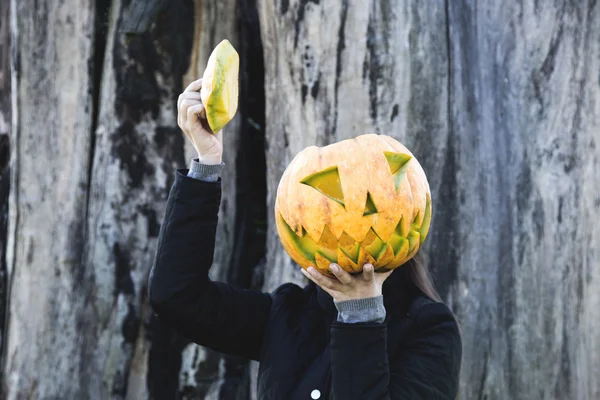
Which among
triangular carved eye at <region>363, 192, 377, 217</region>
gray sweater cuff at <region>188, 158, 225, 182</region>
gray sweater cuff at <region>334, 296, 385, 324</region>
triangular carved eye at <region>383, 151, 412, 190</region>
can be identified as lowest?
gray sweater cuff at <region>334, 296, 385, 324</region>

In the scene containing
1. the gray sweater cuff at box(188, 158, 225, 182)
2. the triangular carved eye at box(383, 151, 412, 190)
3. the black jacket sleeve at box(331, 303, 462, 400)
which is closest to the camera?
the black jacket sleeve at box(331, 303, 462, 400)

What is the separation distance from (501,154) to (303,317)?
1.38 meters

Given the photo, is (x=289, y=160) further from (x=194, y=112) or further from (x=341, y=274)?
(x=341, y=274)

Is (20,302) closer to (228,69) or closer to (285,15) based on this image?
(285,15)

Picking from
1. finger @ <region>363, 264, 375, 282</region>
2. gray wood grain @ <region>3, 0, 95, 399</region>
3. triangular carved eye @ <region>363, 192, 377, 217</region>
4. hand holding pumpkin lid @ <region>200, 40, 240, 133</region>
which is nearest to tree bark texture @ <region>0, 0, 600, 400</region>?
gray wood grain @ <region>3, 0, 95, 399</region>

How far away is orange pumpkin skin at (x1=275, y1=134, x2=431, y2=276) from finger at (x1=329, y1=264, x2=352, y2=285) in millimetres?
80

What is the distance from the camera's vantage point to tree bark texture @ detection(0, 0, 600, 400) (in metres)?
3.47

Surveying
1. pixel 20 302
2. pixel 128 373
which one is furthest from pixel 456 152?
pixel 20 302

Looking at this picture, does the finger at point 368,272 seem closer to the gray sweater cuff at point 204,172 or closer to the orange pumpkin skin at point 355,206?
the orange pumpkin skin at point 355,206

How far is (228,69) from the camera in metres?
2.44

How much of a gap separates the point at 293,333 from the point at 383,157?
586 millimetres

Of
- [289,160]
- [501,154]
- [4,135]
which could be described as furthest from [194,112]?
[4,135]

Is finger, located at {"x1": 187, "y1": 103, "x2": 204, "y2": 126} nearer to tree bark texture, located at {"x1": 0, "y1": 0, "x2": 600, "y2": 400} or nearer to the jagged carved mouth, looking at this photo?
the jagged carved mouth

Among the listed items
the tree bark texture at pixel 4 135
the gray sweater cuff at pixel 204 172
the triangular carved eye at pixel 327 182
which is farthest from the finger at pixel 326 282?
the tree bark texture at pixel 4 135
